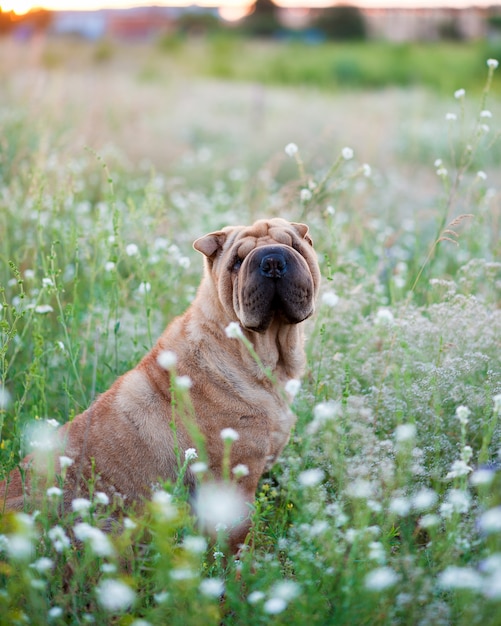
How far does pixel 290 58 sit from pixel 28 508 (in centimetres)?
2314

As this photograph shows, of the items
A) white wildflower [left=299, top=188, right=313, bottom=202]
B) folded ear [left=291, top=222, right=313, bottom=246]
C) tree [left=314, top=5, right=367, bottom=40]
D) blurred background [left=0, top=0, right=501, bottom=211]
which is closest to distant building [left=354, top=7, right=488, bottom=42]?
blurred background [left=0, top=0, right=501, bottom=211]

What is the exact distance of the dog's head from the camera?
10.6 ft

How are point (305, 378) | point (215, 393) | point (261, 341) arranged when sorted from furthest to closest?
point (305, 378)
point (261, 341)
point (215, 393)

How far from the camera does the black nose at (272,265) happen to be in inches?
127

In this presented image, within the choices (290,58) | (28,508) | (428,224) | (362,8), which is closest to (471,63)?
(290,58)

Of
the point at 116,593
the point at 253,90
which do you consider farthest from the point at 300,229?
the point at 253,90

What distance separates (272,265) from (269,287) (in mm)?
110

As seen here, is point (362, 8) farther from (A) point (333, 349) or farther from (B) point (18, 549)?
(B) point (18, 549)

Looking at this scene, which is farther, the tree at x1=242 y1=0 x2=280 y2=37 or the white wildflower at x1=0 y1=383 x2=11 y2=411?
the tree at x1=242 y1=0 x2=280 y2=37

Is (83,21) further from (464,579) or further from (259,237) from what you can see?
(464,579)

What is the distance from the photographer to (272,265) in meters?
3.23

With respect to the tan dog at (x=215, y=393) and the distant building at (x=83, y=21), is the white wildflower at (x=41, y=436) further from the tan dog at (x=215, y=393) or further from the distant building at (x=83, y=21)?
the distant building at (x=83, y=21)

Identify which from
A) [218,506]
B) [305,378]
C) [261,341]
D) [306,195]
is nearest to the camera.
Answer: [218,506]

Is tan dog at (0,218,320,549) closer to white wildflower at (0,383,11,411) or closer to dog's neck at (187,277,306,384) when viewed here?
dog's neck at (187,277,306,384)
